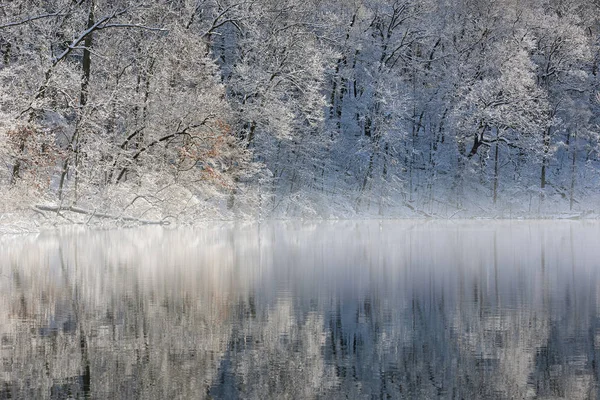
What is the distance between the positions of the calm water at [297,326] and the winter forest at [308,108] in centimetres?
1739

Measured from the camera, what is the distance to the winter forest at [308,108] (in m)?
40.9

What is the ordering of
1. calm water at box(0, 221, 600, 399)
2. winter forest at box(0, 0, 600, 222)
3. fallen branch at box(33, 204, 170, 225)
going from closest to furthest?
1. calm water at box(0, 221, 600, 399)
2. fallen branch at box(33, 204, 170, 225)
3. winter forest at box(0, 0, 600, 222)

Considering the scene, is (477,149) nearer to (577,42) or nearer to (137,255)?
(577,42)

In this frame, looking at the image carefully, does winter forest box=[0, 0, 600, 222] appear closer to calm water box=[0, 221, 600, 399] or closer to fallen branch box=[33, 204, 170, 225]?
fallen branch box=[33, 204, 170, 225]

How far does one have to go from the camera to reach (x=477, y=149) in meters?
65.4

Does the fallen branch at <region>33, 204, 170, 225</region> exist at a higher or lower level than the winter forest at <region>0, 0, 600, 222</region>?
lower

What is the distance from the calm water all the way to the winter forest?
17390mm

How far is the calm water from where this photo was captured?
868cm

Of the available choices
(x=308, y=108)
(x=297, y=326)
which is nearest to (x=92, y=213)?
(x=308, y=108)

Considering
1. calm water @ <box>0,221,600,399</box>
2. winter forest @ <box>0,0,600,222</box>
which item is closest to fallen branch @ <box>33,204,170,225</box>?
winter forest @ <box>0,0,600,222</box>

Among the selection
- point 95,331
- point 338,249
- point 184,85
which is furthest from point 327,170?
point 95,331

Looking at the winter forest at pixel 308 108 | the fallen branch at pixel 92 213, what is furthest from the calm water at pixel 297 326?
the winter forest at pixel 308 108

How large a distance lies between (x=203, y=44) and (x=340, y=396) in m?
40.6

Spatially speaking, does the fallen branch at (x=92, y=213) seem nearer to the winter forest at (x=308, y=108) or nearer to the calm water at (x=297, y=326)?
the winter forest at (x=308, y=108)
